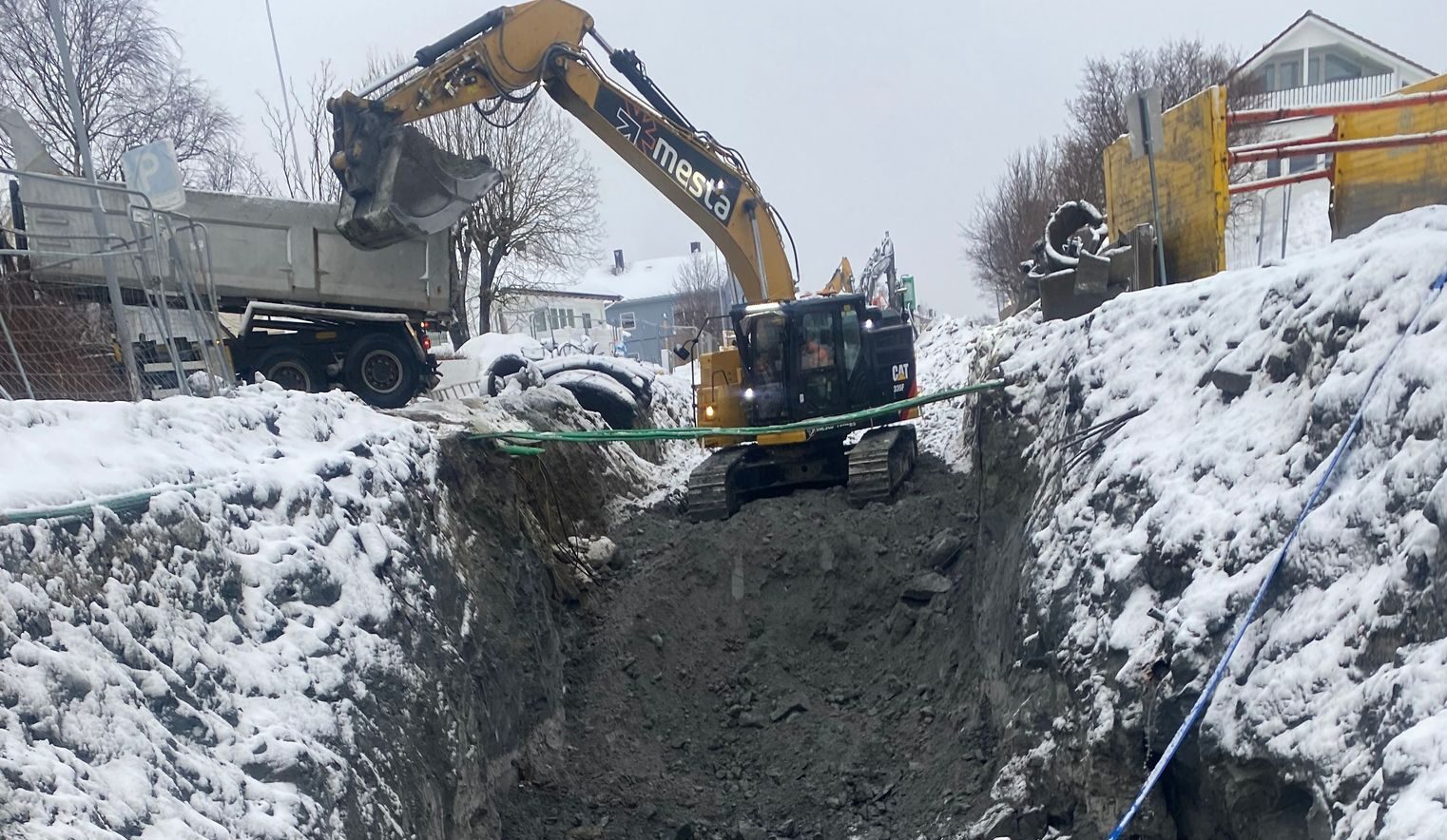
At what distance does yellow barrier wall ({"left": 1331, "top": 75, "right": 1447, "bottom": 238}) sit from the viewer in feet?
30.8

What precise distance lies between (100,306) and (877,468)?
23.8ft

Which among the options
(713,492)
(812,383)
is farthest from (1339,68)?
(713,492)

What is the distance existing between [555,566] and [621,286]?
226 ft

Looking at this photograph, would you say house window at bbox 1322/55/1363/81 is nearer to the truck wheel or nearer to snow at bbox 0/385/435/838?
the truck wheel

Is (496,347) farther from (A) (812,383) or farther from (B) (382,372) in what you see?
(A) (812,383)

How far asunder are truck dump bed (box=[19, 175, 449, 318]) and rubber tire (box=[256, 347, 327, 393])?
24.7 inches

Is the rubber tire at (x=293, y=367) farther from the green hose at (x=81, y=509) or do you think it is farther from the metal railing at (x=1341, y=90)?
the metal railing at (x=1341, y=90)

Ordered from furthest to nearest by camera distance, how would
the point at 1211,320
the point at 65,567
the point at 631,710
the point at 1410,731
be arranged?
the point at 631,710 < the point at 1211,320 < the point at 65,567 < the point at 1410,731

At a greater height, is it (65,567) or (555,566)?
(65,567)

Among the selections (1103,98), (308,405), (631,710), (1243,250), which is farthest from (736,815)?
(1103,98)

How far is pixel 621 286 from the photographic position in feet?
253

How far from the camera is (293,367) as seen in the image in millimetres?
12266

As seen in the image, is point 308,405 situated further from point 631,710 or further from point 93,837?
point 93,837

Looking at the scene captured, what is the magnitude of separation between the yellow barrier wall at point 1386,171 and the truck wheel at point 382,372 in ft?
32.2
